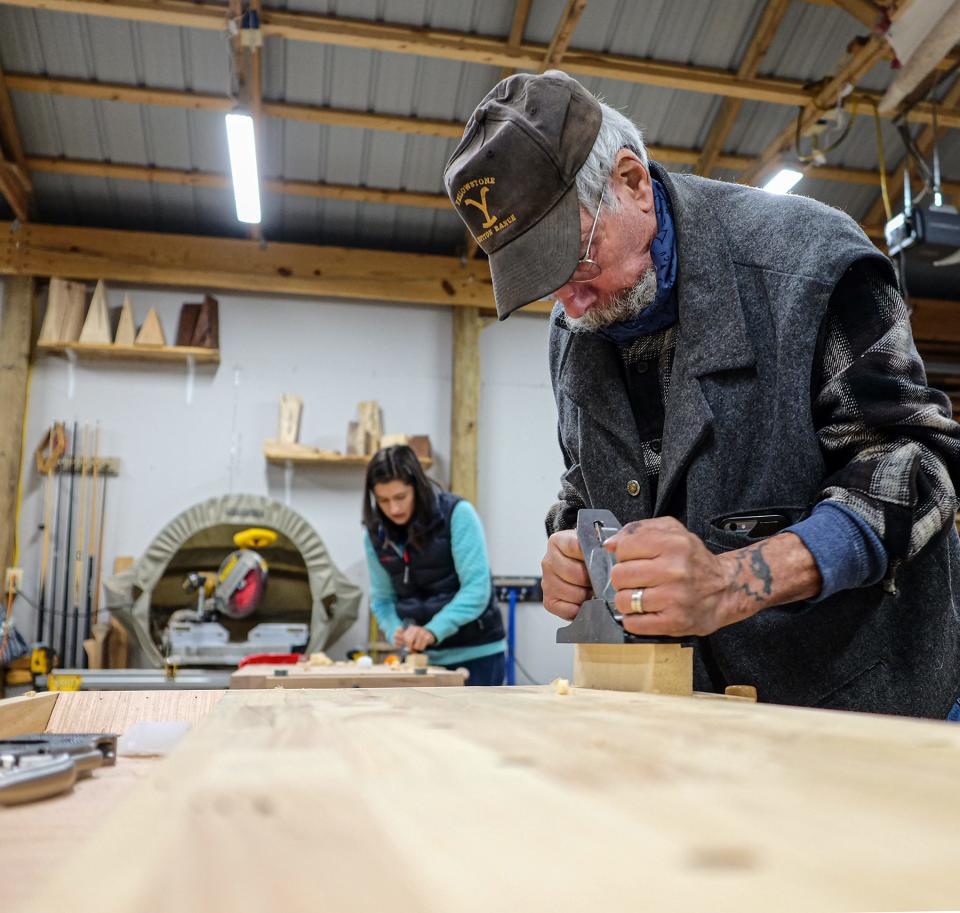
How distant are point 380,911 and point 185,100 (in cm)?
627

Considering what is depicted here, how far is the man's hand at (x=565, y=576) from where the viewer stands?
1342 millimetres

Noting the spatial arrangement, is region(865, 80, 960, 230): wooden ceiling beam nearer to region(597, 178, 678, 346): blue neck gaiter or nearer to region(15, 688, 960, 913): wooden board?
region(597, 178, 678, 346): blue neck gaiter

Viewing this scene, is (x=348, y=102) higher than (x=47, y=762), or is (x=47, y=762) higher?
(x=348, y=102)

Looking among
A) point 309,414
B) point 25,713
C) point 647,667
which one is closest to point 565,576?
point 647,667

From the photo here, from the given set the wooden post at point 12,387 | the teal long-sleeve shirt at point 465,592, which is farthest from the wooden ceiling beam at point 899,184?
the wooden post at point 12,387

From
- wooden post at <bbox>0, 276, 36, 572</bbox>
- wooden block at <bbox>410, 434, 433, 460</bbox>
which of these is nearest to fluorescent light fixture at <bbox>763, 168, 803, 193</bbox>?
wooden block at <bbox>410, 434, 433, 460</bbox>

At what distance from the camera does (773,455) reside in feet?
4.33

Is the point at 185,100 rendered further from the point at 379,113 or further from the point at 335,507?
the point at 335,507

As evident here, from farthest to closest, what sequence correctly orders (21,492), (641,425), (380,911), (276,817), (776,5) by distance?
1. (21,492)
2. (776,5)
3. (641,425)
4. (276,817)
5. (380,911)

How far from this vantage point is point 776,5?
552 cm

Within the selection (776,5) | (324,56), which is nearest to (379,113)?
(324,56)

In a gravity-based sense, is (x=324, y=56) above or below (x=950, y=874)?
above

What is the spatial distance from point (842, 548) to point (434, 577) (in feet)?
9.59

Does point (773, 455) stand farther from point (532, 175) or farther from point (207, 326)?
point (207, 326)
